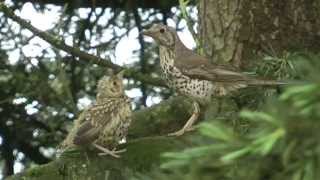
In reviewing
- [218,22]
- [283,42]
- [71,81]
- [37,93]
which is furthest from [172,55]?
[71,81]

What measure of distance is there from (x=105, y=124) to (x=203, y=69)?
868 mm

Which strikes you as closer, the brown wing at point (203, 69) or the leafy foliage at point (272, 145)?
the leafy foliage at point (272, 145)

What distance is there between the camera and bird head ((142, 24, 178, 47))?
15.3 feet

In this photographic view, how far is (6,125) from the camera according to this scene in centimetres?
605

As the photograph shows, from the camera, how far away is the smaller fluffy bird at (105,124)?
354 centimetres

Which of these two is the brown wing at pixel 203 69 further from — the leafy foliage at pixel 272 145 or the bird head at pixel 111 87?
the leafy foliage at pixel 272 145

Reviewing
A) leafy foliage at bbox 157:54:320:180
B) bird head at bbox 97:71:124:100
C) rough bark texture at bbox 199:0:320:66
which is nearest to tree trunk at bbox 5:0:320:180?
rough bark texture at bbox 199:0:320:66

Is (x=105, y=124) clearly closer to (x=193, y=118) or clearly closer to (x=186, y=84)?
(x=193, y=118)

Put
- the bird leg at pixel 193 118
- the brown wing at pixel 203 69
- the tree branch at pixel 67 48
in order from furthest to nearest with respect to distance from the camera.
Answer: the tree branch at pixel 67 48 < the brown wing at pixel 203 69 < the bird leg at pixel 193 118

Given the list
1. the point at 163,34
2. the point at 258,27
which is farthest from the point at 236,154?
the point at 163,34

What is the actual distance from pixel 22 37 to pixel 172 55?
1.26m

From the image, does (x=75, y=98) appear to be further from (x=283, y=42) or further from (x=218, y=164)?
(x=218, y=164)

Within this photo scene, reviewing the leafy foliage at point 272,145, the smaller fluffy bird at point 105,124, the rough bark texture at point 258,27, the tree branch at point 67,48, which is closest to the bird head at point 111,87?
the smaller fluffy bird at point 105,124

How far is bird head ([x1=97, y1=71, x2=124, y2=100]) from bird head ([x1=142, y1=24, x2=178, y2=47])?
46cm
